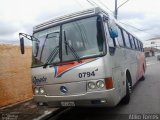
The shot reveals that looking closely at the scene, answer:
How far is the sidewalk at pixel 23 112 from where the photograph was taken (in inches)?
321

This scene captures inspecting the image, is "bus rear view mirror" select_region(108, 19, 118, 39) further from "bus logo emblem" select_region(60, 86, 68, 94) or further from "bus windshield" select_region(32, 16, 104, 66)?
"bus logo emblem" select_region(60, 86, 68, 94)

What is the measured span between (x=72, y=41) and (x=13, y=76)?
486 cm

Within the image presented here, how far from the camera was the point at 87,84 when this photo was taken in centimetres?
636

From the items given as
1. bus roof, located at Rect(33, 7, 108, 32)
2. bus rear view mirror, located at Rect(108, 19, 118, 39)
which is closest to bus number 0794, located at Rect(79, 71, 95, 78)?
bus rear view mirror, located at Rect(108, 19, 118, 39)

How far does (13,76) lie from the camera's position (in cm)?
1073

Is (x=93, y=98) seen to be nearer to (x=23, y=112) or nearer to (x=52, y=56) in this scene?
(x=52, y=56)

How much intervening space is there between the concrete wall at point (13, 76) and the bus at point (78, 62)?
3318 millimetres

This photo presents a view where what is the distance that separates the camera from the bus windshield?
6473 millimetres

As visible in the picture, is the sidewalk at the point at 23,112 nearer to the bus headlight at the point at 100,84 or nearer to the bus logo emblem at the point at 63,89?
the bus logo emblem at the point at 63,89

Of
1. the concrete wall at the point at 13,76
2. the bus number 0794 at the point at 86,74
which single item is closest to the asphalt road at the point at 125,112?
the bus number 0794 at the point at 86,74

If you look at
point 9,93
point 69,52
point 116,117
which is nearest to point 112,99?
point 116,117

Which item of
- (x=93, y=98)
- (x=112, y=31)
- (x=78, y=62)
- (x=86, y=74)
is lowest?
(x=93, y=98)

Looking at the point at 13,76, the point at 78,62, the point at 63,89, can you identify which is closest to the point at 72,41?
the point at 78,62

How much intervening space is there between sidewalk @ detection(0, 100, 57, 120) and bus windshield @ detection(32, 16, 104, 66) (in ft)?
6.07
